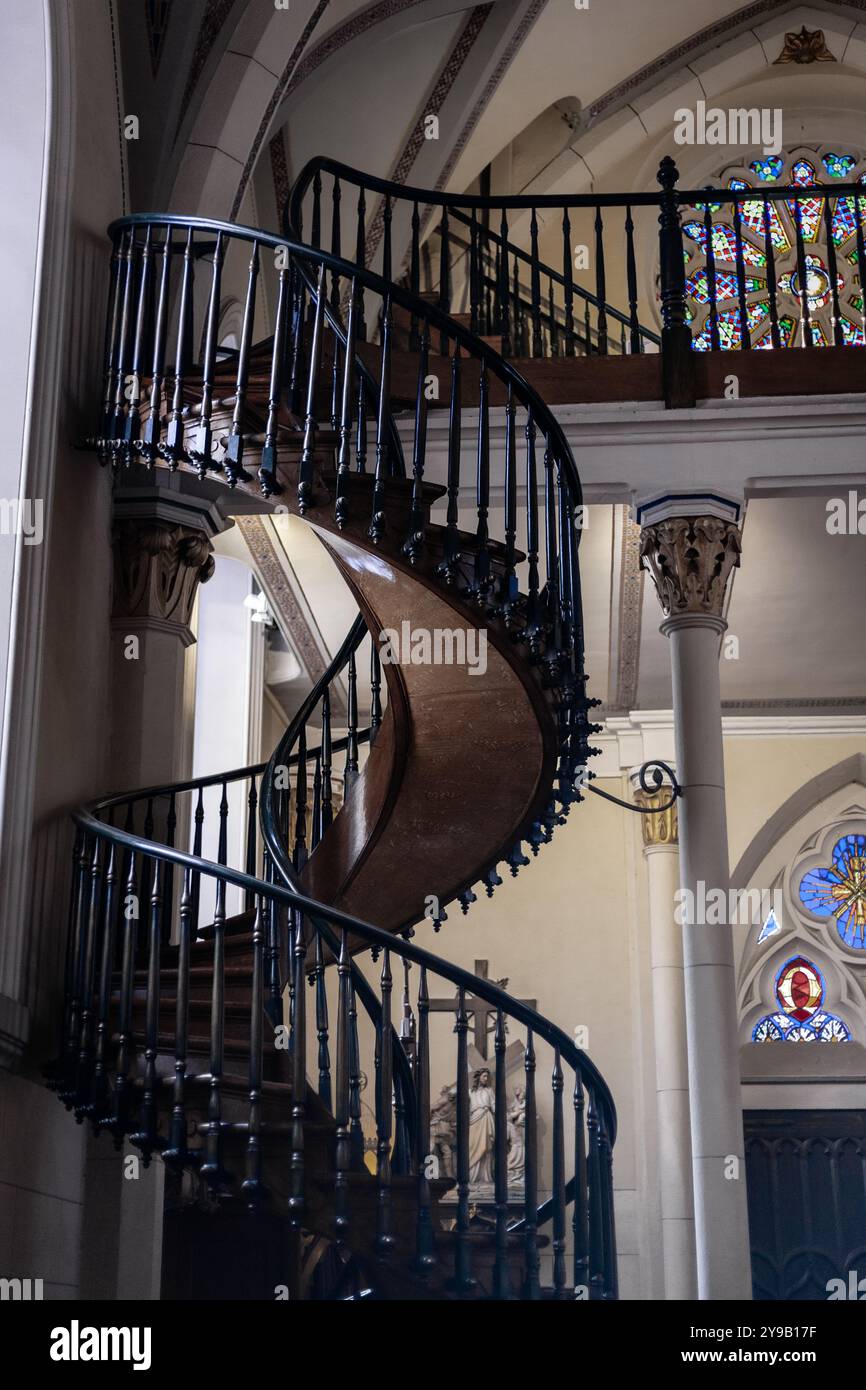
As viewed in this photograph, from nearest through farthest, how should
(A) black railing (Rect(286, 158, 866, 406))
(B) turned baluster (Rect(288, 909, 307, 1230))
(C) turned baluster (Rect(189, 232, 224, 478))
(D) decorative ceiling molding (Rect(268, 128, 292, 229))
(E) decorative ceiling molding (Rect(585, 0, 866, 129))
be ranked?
(B) turned baluster (Rect(288, 909, 307, 1230)) < (C) turned baluster (Rect(189, 232, 224, 478)) < (A) black railing (Rect(286, 158, 866, 406)) < (D) decorative ceiling molding (Rect(268, 128, 292, 229)) < (E) decorative ceiling molding (Rect(585, 0, 866, 129))

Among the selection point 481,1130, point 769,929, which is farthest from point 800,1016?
point 481,1130

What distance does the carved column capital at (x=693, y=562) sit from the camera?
23.3ft

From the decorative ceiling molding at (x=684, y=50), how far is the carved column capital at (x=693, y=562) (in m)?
5.66

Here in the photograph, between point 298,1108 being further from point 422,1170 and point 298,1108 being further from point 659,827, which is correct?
point 659,827

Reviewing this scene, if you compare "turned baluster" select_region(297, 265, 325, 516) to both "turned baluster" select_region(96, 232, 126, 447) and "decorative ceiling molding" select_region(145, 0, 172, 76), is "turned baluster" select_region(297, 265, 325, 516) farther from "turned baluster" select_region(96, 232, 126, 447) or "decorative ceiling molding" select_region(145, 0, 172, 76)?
"decorative ceiling molding" select_region(145, 0, 172, 76)

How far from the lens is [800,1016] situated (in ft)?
35.7

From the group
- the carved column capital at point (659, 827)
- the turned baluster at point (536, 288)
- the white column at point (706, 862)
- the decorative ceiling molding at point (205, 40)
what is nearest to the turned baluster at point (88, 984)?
the white column at point (706, 862)

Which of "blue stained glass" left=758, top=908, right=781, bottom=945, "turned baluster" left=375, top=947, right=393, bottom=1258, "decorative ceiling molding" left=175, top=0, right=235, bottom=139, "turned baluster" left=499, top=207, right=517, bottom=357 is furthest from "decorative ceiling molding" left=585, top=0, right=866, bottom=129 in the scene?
"turned baluster" left=375, top=947, right=393, bottom=1258

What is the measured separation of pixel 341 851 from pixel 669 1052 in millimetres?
4340

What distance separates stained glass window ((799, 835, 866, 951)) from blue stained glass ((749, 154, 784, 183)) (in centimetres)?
525

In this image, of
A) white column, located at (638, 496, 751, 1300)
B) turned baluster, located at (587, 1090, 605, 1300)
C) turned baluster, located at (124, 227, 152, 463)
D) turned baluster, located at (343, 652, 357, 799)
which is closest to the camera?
turned baluster, located at (587, 1090, 605, 1300)

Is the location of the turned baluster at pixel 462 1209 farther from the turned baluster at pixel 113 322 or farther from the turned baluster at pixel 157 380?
the turned baluster at pixel 113 322

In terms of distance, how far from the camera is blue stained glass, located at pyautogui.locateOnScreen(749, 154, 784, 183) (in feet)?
41.1

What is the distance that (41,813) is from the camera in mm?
5523
